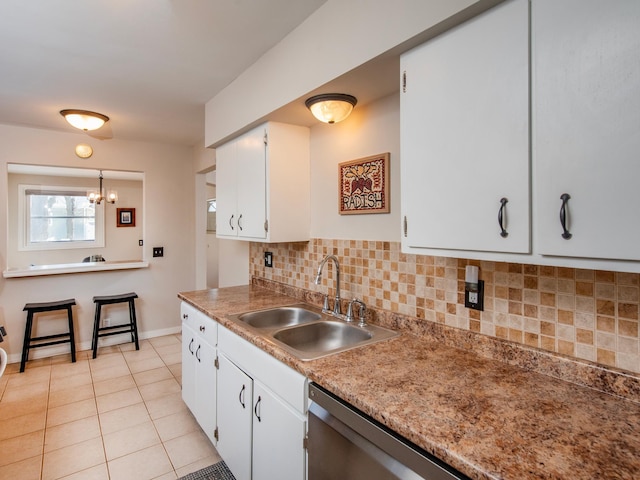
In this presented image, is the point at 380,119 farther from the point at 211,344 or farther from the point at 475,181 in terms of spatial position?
the point at 211,344

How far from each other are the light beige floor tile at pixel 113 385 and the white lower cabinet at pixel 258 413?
1.53 m

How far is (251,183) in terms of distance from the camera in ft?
7.68

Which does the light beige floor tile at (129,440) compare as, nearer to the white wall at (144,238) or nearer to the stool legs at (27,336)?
the stool legs at (27,336)

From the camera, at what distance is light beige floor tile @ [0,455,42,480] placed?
1943 millimetres

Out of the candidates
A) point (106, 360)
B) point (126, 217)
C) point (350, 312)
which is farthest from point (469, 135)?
point (126, 217)

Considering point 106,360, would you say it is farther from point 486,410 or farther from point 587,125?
point 587,125

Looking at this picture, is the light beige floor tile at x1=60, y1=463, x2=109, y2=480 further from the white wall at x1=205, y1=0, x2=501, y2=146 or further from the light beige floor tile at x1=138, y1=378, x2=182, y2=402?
the white wall at x1=205, y1=0, x2=501, y2=146

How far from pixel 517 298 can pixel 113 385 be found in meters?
3.27

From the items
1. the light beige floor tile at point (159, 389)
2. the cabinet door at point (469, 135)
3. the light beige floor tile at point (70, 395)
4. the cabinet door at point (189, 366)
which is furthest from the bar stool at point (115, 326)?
the cabinet door at point (469, 135)

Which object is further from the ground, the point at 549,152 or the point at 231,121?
the point at 231,121

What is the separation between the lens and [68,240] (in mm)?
5734

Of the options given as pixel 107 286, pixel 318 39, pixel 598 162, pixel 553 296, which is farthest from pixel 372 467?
pixel 107 286

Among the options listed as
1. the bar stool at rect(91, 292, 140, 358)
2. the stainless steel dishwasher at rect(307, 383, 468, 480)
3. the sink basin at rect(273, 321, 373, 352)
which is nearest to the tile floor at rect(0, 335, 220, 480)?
the bar stool at rect(91, 292, 140, 358)

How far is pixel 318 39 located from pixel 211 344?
175 cm
